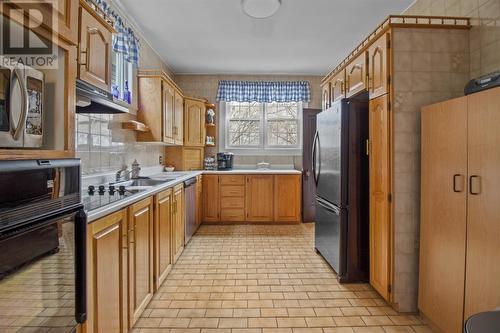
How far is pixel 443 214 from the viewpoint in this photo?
173 centimetres

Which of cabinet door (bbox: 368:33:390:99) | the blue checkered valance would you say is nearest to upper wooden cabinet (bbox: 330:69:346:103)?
cabinet door (bbox: 368:33:390:99)

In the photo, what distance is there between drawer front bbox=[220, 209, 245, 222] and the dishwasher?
30.0 inches

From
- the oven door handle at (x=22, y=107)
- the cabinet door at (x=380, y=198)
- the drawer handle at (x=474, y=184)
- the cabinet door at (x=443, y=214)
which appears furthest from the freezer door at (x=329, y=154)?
the oven door handle at (x=22, y=107)

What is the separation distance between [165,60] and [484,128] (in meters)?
4.31

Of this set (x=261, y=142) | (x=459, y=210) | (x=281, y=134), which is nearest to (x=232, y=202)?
(x=261, y=142)

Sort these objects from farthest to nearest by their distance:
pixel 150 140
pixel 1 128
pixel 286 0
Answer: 1. pixel 150 140
2. pixel 286 0
3. pixel 1 128

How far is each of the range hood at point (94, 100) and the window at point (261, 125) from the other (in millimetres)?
3459

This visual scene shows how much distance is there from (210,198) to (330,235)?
2.33 meters

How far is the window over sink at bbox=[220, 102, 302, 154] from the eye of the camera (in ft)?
18.0

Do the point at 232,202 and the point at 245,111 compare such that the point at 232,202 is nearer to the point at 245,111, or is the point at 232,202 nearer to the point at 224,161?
the point at 224,161

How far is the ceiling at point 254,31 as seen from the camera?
9.97 feet

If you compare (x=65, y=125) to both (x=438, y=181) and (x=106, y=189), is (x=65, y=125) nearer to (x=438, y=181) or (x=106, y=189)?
(x=106, y=189)

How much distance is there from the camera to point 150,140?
11.4 ft

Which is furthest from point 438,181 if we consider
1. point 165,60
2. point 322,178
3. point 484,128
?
point 165,60
